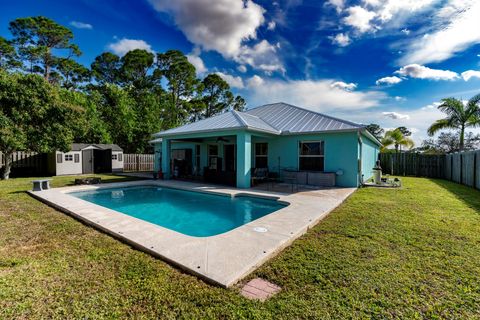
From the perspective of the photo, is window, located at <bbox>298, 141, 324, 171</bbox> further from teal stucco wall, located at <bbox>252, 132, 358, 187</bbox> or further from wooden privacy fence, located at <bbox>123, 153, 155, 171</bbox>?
wooden privacy fence, located at <bbox>123, 153, 155, 171</bbox>

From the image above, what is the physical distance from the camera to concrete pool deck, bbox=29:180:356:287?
3232 mm

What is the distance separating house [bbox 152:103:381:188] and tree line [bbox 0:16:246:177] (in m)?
7.54

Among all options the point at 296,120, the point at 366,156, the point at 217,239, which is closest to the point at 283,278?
the point at 217,239

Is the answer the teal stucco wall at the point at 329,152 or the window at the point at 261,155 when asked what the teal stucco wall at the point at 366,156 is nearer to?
the teal stucco wall at the point at 329,152

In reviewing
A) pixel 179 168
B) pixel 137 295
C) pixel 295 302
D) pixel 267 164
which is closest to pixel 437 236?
pixel 295 302

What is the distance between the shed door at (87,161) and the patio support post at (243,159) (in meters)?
14.9

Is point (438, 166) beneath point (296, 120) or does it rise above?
beneath

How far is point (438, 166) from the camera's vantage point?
56.6ft

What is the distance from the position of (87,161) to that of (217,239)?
62.8 ft

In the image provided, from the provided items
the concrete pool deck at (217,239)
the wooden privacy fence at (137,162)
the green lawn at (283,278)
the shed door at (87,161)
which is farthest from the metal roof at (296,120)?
the shed door at (87,161)

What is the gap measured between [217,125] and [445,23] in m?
10.7

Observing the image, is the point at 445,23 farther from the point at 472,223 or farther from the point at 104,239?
the point at 104,239

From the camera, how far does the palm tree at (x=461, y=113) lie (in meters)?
17.0

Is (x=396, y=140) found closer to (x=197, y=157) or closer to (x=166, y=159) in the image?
(x=197, y=157)
